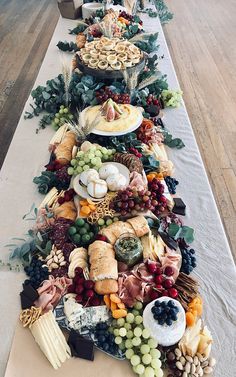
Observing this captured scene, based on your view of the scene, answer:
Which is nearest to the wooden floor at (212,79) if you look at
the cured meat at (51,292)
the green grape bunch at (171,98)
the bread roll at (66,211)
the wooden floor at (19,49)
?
the green grape bunch at (171,98)

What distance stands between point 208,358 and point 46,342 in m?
0.41

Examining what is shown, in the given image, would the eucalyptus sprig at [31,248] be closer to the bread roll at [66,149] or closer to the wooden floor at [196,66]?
the bread roll at [66,149]

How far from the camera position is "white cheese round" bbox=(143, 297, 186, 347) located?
89cm

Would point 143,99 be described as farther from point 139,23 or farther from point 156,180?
point 139,23

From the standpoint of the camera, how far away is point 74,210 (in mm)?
1229

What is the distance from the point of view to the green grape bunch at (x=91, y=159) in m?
1.28

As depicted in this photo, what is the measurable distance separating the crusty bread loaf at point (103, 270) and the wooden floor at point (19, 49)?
1.46 meters

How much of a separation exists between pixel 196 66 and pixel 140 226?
268 cm

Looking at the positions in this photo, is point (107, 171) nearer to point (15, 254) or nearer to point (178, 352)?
point (15, 254)

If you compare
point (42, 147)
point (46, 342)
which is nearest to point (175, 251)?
point (46, 342)

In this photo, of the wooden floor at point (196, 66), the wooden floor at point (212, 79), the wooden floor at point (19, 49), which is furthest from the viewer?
the wooden floor at point (19, 49)

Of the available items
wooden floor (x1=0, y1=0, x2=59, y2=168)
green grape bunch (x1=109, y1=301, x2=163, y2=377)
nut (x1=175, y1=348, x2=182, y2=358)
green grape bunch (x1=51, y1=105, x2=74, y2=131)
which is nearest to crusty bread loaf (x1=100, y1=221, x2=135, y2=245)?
green grape bunch (x1=109, y1=301, x2=163, y2=377)

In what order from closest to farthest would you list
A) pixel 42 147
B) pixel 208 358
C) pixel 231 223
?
pixel 208 358 < pixel 42 147 < pixel 231 223

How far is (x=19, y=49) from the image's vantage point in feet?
12.1
